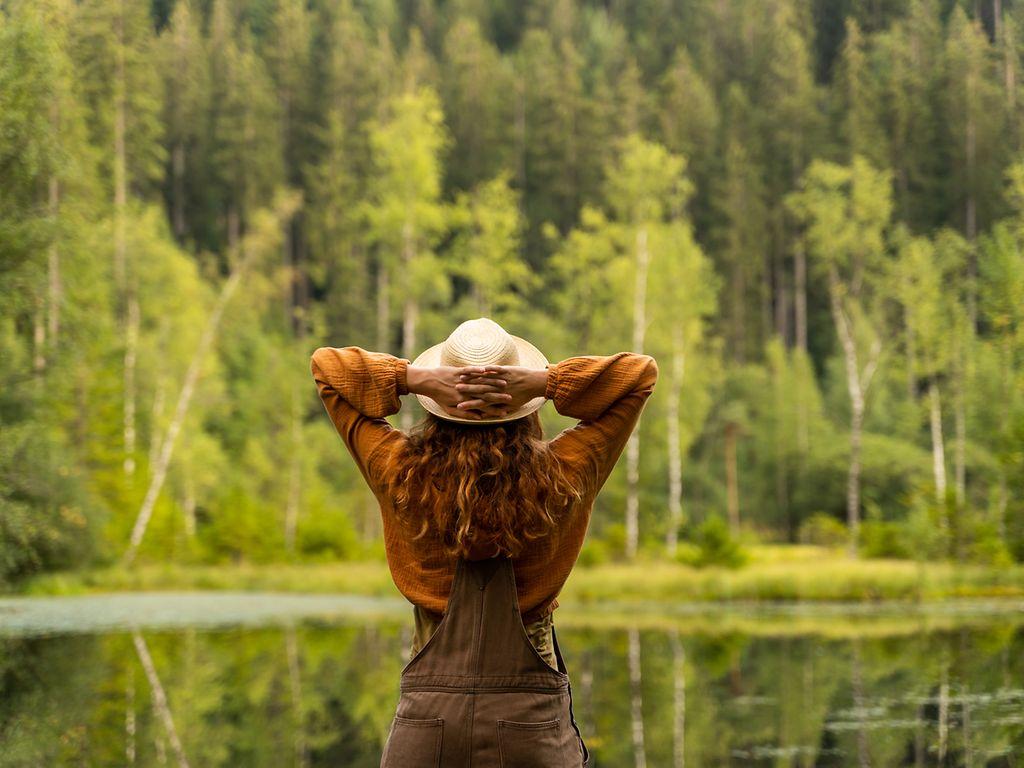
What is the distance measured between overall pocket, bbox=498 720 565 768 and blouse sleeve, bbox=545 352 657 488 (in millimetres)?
541

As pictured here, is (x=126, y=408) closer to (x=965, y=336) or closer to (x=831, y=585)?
(x=831, y=585)

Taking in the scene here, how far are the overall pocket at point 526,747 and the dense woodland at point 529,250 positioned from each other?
50.1 ft

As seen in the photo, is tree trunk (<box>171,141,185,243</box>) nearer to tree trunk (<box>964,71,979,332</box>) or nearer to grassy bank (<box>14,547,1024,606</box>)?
grassy bank (<box>14,547,1024,606</box>)

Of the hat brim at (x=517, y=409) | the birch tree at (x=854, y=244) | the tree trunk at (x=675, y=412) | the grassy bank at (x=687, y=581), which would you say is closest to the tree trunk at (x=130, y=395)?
the grassy bank at (x=687, y=581)

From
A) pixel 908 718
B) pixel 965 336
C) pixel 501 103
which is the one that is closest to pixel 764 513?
pixel 965 336

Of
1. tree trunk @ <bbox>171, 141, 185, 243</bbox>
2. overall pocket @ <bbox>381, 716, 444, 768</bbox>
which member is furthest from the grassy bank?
overall pocket @ <bbox>381, 716, 444, 768</bbox>

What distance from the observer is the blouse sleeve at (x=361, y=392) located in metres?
3.19

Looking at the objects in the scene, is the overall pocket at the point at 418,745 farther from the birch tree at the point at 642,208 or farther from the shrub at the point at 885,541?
the birch tree at the point at 642,208

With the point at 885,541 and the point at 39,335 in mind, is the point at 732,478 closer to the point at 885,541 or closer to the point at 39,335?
the point at 885,541

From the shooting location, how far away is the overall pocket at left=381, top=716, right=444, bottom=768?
290 centimetres

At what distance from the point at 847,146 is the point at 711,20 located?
1269cm

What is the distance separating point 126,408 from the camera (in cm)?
3522

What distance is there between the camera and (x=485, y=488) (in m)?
3.01

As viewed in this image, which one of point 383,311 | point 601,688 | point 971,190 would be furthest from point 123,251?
point 601,688
